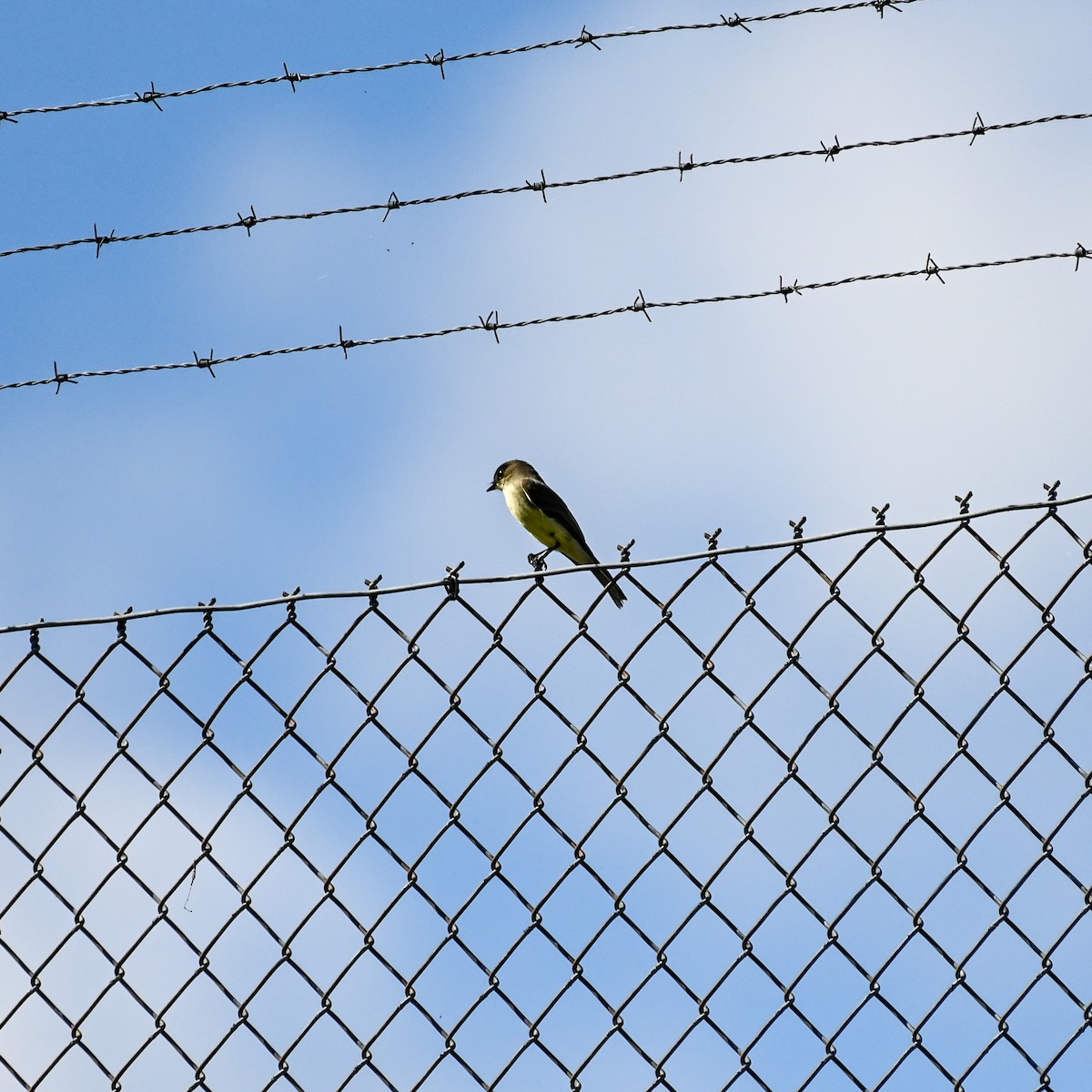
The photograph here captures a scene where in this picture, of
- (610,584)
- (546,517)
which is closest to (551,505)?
(546,517)

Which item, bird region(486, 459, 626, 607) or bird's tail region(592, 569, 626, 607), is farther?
A: bird region(486, 459, 626, 607)

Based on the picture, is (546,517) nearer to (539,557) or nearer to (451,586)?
(539,557)

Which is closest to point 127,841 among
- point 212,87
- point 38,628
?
point 38,628

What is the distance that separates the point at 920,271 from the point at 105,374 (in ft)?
7.80

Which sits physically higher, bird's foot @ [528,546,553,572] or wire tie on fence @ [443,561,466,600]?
bird's foot @ [528,546,553,572]

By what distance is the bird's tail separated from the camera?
3.53 meters

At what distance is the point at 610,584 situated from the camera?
361 centimetres

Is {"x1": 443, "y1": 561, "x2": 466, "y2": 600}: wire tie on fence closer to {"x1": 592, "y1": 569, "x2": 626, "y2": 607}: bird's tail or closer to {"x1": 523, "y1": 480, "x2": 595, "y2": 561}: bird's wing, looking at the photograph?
{"x1": 592, "y1": 569, "x2": 626, "y2": 607}: bird's tail

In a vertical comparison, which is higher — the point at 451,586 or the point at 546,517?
the point at 546,517

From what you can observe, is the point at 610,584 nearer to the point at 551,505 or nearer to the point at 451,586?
the point at 451,586

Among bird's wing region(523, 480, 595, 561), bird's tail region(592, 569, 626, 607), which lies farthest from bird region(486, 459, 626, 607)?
bird's tail region(592, 569, 626, 607)

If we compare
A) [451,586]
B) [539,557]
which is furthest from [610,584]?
[539,557]

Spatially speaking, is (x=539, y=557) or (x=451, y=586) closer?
(x=451, y=586)

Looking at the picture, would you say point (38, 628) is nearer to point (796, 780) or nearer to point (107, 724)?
point (107, 724)
